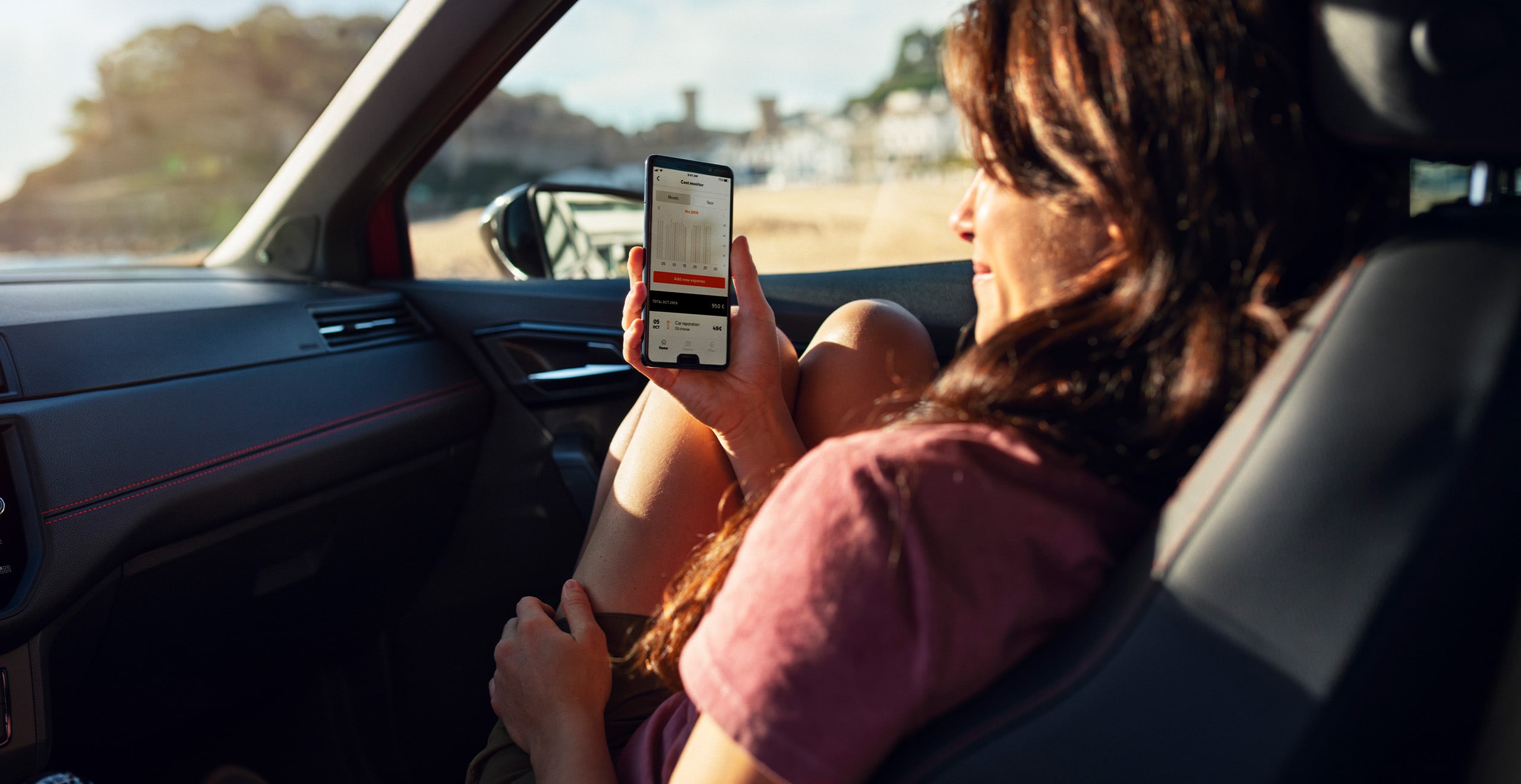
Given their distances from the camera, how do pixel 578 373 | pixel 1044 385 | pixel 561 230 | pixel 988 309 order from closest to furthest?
pixel 1044 385, pixel 988 309, pixel 578 373, pixel 561 230

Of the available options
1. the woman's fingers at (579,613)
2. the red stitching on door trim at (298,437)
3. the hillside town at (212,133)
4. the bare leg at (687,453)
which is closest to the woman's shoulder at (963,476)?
the bare leg at (687,453)

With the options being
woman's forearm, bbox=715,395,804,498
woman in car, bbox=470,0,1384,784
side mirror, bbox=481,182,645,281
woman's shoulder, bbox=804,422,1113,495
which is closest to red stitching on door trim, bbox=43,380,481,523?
side mirror, bbox=481,182,645,281

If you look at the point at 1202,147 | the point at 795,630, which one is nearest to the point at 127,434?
the point at 795,630

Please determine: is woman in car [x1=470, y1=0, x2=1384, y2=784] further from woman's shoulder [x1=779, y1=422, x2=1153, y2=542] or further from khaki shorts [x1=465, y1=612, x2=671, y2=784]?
khaki shorts [x1=465, y1=612, x2=671, y2=784]

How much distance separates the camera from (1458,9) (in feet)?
2.28

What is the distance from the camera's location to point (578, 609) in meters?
1.39

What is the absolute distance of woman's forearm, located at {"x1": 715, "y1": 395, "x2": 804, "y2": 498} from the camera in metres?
1.42

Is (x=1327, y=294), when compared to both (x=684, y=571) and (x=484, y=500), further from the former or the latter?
(x=484, y=500)

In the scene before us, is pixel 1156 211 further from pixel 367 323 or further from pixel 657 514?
pixel 367 323

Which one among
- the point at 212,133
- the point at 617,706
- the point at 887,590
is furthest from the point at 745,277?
the point at 212,133

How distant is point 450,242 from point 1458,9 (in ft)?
11.1

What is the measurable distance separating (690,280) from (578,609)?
1.74 feet

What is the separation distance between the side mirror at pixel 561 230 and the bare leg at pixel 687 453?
86 cm

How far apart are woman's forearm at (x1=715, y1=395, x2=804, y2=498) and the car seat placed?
0.67 m
